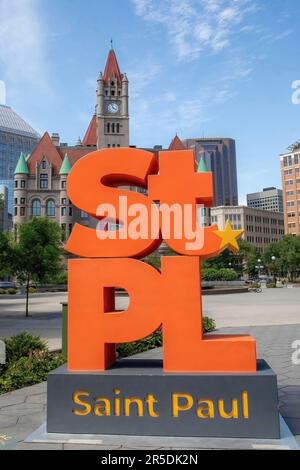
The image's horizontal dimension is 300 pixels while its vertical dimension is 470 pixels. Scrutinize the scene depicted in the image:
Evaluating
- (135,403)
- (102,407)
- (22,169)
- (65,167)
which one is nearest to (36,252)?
(102,407)

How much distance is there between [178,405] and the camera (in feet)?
17.4

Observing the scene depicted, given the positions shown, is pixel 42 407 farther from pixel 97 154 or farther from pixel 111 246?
pixel 97 154

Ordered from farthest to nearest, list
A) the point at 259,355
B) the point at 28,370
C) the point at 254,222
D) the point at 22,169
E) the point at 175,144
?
1. the point at 254,222
2. the point at 175,144
3. the point at 22,169
4. the point at 259,355
5. the point at 28,370

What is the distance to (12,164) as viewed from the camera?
450 ft

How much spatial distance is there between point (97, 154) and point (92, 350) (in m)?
2.69

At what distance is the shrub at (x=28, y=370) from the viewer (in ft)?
25.7

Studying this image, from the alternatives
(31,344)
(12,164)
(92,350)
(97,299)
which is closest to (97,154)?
(97,299)

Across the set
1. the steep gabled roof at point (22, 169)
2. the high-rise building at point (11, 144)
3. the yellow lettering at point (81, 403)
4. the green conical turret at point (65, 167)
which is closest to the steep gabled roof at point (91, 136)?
the green conical turret at point (65, 167)

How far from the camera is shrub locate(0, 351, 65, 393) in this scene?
784 centimetres

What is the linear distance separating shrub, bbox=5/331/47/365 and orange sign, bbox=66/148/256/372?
3860mm

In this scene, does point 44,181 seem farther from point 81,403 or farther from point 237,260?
point 81,403

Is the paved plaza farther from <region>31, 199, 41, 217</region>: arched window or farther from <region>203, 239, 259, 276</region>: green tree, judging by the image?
<region>31, 199, 41, 217</region>: arched window

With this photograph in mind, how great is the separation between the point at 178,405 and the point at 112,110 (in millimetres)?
92137
